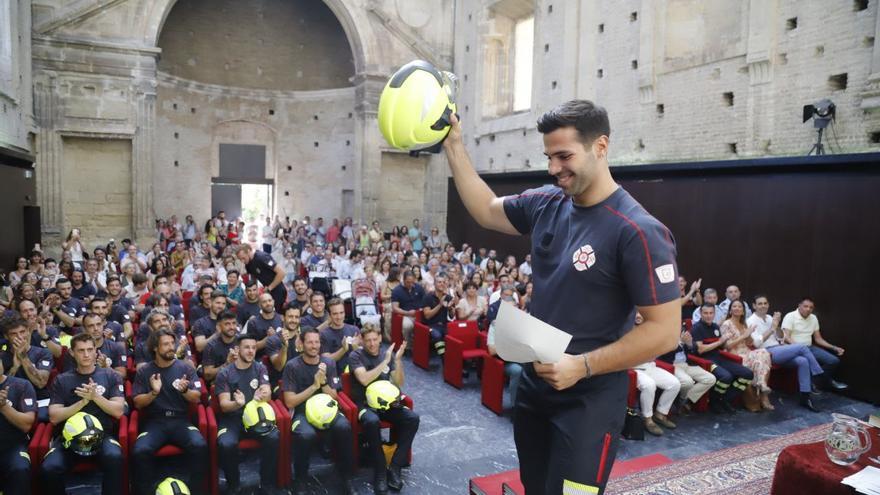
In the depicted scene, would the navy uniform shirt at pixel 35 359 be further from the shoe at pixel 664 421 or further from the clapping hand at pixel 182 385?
the shoe at pixel 664 421

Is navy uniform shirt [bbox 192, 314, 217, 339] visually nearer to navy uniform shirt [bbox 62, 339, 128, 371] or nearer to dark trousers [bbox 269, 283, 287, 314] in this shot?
navy uniform shirt [bbox 62, 339, 128, 371]

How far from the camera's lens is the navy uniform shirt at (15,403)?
14.3 feet

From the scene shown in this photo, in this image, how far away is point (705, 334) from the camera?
7.66 metres

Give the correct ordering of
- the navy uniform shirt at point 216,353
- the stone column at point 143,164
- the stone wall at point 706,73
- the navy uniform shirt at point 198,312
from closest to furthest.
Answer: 1. the navy uniform shirt at point 216,353
2. the navy uniform shirt at point 198,312
3. the stone wall at point 706,73
4. the stone column at point 143,164

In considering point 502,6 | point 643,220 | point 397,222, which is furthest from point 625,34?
point 643,220

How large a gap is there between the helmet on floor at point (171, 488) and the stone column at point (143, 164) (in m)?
13.3

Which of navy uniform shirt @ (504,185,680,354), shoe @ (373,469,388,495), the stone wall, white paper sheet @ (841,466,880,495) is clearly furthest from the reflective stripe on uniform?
the stone wall

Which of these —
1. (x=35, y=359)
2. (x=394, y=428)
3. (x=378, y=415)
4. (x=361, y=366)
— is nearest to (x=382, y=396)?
(x=378, y=415)

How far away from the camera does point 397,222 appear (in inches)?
770

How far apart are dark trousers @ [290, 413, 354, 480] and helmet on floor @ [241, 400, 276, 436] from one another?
26cm

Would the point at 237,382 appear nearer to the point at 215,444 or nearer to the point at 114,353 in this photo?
the point at 215,444

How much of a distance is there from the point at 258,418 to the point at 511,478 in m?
2.09

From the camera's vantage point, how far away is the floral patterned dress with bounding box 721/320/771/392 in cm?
746

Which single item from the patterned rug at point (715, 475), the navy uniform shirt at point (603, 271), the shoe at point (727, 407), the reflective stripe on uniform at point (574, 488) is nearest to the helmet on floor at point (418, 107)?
the navy uniform shirt at point (603, 271)
